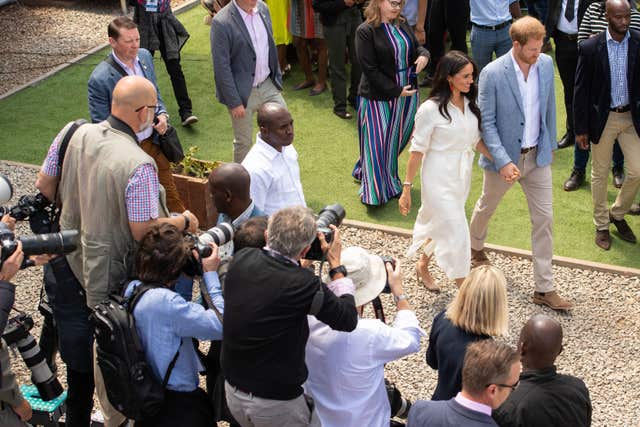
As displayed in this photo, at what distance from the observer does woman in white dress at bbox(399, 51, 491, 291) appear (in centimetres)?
612

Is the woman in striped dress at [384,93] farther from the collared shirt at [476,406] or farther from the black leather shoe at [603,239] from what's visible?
the collared shirt at [476,406]

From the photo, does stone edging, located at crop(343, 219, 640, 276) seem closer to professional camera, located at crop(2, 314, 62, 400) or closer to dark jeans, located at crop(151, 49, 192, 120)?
dark jeans, located at crop(151, 49, 192, 120)

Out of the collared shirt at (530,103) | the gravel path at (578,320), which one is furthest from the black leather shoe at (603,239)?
the collared shirt at (530,103)

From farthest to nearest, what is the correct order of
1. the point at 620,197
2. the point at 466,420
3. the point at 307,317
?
the point at 620,197 < the point at 307,317 < the point at 466,420

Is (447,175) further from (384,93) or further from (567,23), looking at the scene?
(567,23)

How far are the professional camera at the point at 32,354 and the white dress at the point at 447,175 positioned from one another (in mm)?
2954

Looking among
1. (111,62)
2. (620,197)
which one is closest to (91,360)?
(111,62)

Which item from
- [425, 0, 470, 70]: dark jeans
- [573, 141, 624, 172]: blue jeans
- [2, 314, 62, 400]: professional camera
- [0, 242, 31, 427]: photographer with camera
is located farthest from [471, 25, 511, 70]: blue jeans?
[0, 242, 31, 427]: photographer with camera

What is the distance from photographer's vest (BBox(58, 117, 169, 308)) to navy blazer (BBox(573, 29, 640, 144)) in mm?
3929

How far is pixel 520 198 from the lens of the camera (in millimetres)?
8195

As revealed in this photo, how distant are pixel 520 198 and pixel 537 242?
1.79 meters

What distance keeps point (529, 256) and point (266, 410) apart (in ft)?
12.5

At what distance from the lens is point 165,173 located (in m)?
7.02

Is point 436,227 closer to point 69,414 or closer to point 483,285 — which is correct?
point 483,285
